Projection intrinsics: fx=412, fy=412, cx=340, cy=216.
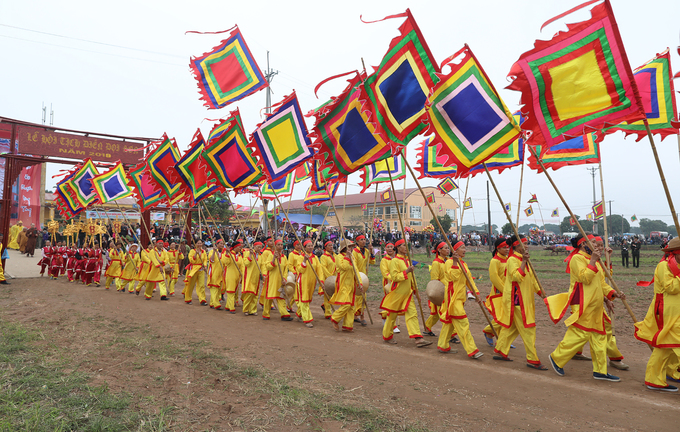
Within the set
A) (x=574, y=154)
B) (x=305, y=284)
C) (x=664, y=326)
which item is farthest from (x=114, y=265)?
(x=664, y=326)

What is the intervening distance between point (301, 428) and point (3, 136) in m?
19.5

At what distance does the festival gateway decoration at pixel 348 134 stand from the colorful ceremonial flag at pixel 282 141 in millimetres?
1140

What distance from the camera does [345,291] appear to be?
8023 mm

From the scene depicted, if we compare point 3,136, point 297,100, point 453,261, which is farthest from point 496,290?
point 3,136

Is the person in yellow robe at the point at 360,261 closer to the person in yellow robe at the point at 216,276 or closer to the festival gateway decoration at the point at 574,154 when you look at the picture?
the festival gateway decoration at the point at 574,154

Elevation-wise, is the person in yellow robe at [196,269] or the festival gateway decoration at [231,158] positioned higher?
the festival gateway decoration at [231,158]

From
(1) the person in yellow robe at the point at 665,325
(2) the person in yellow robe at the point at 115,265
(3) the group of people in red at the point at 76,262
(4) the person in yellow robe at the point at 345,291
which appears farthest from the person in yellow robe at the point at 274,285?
(3) the group of people in red at the point at 76,262

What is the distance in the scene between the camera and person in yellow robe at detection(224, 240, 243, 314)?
10352 mm

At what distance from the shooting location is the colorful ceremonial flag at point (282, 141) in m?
8.54

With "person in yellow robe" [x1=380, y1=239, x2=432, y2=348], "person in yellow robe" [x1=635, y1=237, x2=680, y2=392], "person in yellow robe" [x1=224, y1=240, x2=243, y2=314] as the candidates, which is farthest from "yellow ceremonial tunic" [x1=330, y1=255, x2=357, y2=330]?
"person in yellow robe" [x1=635, y1=237, x2=680, y2=392]

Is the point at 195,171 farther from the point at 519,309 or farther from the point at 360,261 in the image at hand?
the point at 519,309

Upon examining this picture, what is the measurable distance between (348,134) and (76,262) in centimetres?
1397

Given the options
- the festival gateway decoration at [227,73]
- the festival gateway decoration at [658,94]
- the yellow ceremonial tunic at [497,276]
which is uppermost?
the festival gateway decoration at [227,73]

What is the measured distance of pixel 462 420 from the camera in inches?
155
